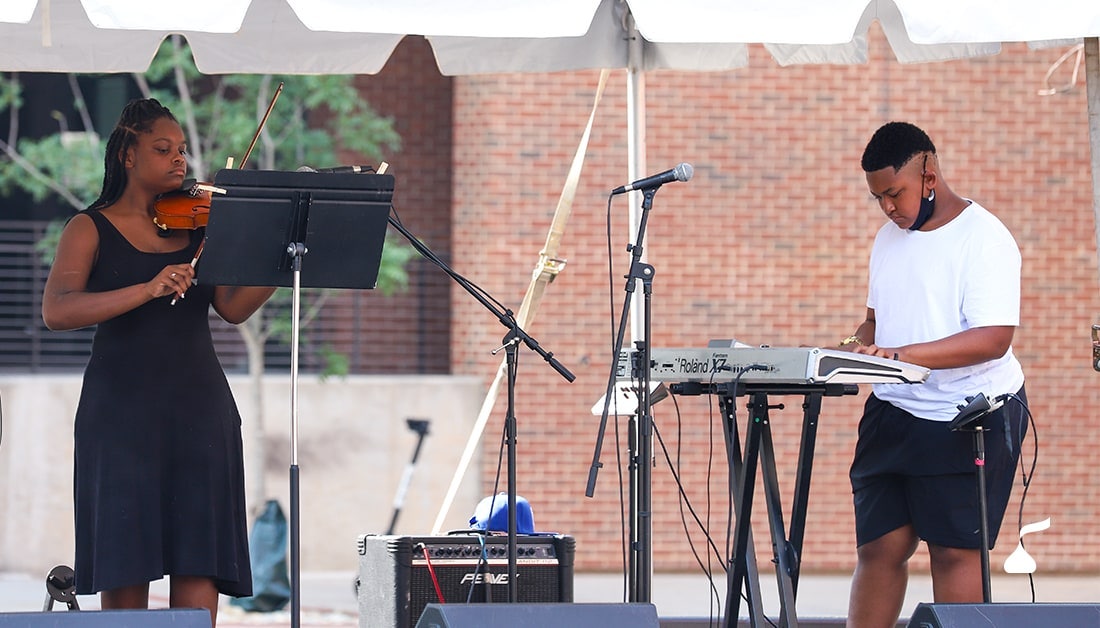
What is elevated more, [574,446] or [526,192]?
[526,192]

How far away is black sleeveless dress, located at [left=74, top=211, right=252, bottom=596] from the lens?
409 centimetres

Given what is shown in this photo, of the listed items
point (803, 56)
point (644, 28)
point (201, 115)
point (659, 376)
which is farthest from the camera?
point (201, 115)

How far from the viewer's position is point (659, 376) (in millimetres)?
4344

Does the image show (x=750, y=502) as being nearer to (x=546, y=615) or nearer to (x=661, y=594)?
(x=546, y=615)

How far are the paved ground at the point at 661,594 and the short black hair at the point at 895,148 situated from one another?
4.18 metres

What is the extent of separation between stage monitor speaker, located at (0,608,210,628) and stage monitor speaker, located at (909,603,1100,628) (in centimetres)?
182

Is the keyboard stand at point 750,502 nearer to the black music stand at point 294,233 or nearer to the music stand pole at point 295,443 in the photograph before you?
the black music stand at point 294,233

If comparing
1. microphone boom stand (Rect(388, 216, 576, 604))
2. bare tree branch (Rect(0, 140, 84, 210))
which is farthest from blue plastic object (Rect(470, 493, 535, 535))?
bare tree branch (Rect(0, 140, 84, 210))

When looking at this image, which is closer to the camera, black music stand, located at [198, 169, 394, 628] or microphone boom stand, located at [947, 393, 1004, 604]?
black music stand, located at [198, 169, 394, 628]

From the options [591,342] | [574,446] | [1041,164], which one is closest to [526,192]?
[591,342]

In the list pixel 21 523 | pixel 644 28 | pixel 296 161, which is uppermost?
pixel 296 161

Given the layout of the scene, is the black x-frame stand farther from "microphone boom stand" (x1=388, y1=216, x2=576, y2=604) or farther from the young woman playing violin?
the young woman playing violin

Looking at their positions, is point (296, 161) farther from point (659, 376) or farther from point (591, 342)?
point (659, 376)

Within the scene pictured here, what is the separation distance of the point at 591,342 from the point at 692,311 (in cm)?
75
